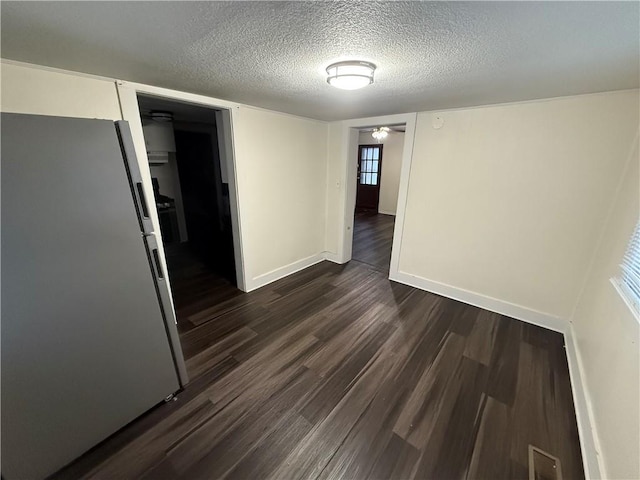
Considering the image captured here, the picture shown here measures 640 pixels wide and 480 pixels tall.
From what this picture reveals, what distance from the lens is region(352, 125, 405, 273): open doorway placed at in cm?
633

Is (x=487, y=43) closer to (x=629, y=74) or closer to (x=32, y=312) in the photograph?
(x=629, y=74)

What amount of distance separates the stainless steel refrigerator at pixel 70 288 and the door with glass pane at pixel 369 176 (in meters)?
6.90

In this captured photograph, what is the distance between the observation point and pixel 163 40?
Answer: 1.19m

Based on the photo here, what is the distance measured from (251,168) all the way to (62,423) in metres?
2.33

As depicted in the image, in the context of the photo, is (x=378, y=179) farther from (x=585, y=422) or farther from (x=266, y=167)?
(x=585, y=422)

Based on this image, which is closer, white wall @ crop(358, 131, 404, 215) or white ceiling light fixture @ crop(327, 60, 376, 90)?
white ceiling light fixture @ crop(327, 60, 376, 90)

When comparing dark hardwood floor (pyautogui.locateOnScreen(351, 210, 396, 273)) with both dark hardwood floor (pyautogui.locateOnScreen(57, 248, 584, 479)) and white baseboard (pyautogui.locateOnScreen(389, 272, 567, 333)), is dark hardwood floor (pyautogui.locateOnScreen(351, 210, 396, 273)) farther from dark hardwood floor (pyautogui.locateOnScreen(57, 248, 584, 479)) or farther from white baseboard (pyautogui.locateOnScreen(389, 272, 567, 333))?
dark hardwood floor (pyautogui.locateOnScreen(57, 248, 584, 479))

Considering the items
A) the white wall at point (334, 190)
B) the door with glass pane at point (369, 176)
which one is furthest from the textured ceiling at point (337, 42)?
the door with glass pane at point (369, 176)

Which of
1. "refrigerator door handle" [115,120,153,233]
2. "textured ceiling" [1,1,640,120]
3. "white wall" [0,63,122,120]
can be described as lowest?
"refrigerator door handle" [115,120,153,233]

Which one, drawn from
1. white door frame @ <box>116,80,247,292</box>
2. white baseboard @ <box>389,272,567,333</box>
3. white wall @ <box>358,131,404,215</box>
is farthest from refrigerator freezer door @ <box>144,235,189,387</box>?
white wall @ <box>358,131,404,215</box>

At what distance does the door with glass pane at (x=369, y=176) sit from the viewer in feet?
24.4

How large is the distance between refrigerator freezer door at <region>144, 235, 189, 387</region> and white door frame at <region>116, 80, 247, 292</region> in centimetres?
16

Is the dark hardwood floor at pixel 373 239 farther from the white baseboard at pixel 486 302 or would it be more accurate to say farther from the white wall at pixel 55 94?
the white wall at pixel 55 94

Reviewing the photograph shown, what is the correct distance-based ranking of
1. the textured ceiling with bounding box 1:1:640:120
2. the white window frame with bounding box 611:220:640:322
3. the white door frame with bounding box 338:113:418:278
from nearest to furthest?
the textured ceiling with bounding box 1:1:640:120 → the white window frame with bounding box 611:220:640:322 → the white door frame with bounding box 338:113:418:278
